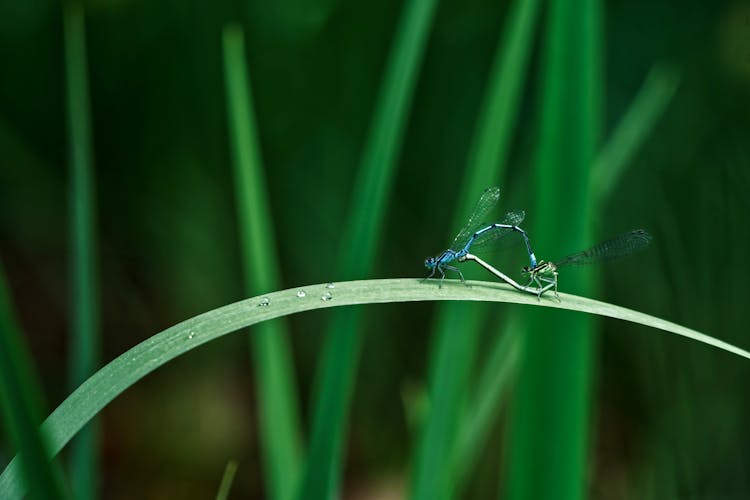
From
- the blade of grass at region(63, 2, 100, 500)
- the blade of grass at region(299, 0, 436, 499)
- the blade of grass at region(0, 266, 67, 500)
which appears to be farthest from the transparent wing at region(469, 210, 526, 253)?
the blade of grass at region(0, 266, 67, 500)

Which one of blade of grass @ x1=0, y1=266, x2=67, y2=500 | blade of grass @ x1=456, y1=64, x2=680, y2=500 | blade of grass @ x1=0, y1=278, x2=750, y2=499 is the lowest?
blade of grass @ x1=0, y1=266, x2=67, y2=500

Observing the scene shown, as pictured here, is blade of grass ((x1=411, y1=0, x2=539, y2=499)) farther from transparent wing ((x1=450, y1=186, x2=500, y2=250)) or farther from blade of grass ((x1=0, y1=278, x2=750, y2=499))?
blade of grass ((x1=0, y1=278, x2=750, y2=499))

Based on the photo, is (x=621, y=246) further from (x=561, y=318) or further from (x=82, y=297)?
(x=82, y=297)

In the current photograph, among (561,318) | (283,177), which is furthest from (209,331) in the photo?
(283,177)

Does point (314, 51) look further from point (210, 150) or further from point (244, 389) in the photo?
point (244, 389)

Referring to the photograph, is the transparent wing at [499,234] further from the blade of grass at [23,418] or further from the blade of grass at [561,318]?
the blade of grass at [23,418]
